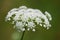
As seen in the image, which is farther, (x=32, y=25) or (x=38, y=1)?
(x=38, y=1)

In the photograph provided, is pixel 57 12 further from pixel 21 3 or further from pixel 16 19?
pixel 16 19

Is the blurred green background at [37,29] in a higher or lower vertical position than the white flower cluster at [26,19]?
higher

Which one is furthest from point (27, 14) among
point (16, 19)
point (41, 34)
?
point (41, 34)

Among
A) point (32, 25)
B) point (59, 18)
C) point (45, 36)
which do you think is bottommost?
point (32, 25)

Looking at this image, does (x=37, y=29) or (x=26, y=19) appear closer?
(x=26, y=19)

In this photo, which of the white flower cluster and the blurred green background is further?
the blurred green background

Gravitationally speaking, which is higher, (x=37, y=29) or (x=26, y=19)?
(x=37, y=29)

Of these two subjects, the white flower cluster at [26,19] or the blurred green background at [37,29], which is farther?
the blurred green background at [37,29]

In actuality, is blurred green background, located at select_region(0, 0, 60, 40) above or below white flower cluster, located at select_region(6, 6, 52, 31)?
above
